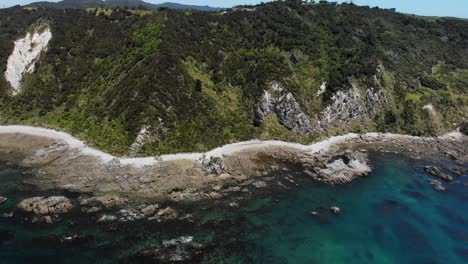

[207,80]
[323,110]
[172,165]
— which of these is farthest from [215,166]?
[323,110]

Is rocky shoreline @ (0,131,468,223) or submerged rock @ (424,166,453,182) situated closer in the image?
rocky shoreline @ (0,131,468,223)

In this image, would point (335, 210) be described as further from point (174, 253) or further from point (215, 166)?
point (174, 253)

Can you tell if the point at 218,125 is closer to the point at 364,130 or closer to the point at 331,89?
the point at 331,89

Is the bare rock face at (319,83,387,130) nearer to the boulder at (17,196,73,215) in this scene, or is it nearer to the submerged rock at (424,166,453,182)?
the submerged rock at (424,166,453,182)

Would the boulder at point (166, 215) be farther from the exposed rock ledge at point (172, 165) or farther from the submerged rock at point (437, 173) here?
the submerged rock at point (437, 173)

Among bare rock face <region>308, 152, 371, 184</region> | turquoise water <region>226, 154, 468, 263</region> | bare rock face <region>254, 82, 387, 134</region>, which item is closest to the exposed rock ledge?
bare rock face <region>308, 152, 371, 184</region>

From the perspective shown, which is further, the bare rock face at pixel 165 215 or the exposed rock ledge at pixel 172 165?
the exposed rock ledge at pixel 172 165

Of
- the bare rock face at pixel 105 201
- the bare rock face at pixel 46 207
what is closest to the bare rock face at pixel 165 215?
the bare rock face at pixel 105 201
